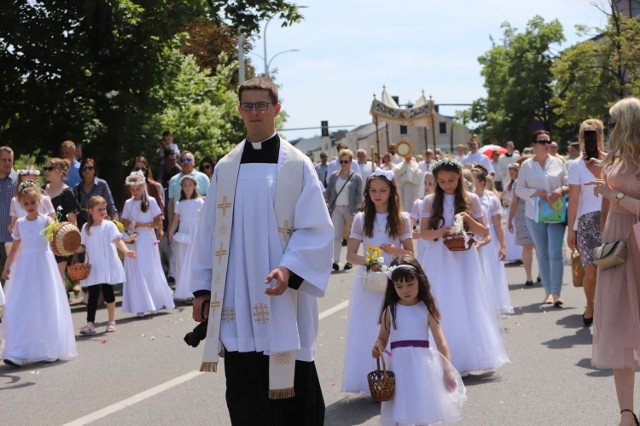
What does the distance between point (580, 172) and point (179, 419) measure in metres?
5.30

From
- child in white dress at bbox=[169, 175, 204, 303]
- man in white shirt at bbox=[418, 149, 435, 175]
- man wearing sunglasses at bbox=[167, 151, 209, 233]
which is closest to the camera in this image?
child in white dress at bbox=[169, 175, 204, 303]

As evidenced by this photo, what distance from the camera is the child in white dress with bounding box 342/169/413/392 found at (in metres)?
8.65

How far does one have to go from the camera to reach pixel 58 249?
1175 cm

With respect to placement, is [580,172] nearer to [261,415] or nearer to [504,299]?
[504,299]

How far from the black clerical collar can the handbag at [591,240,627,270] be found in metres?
2.36

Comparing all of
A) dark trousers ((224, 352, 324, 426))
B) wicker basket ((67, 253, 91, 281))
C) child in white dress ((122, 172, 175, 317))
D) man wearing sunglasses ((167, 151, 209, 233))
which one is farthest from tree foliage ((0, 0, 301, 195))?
dark trousers ((224, 352, 324, 426))

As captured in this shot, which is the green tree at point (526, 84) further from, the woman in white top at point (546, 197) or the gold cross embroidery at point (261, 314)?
the gold cross embroidery at point (261, 314)

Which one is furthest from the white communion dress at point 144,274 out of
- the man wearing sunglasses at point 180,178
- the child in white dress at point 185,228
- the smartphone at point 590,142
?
the smartphone at point 590,142

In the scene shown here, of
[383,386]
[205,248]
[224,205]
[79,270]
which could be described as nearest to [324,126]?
[79,270]

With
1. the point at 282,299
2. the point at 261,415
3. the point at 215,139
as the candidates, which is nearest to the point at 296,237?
the point at 282,299

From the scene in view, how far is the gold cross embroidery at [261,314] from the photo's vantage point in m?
5.81

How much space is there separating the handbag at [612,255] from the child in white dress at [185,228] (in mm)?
10080

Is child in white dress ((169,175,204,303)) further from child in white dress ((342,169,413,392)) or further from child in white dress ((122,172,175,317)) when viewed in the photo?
child in white dress ((342,169,413,392))

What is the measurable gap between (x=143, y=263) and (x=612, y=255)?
361 inches
